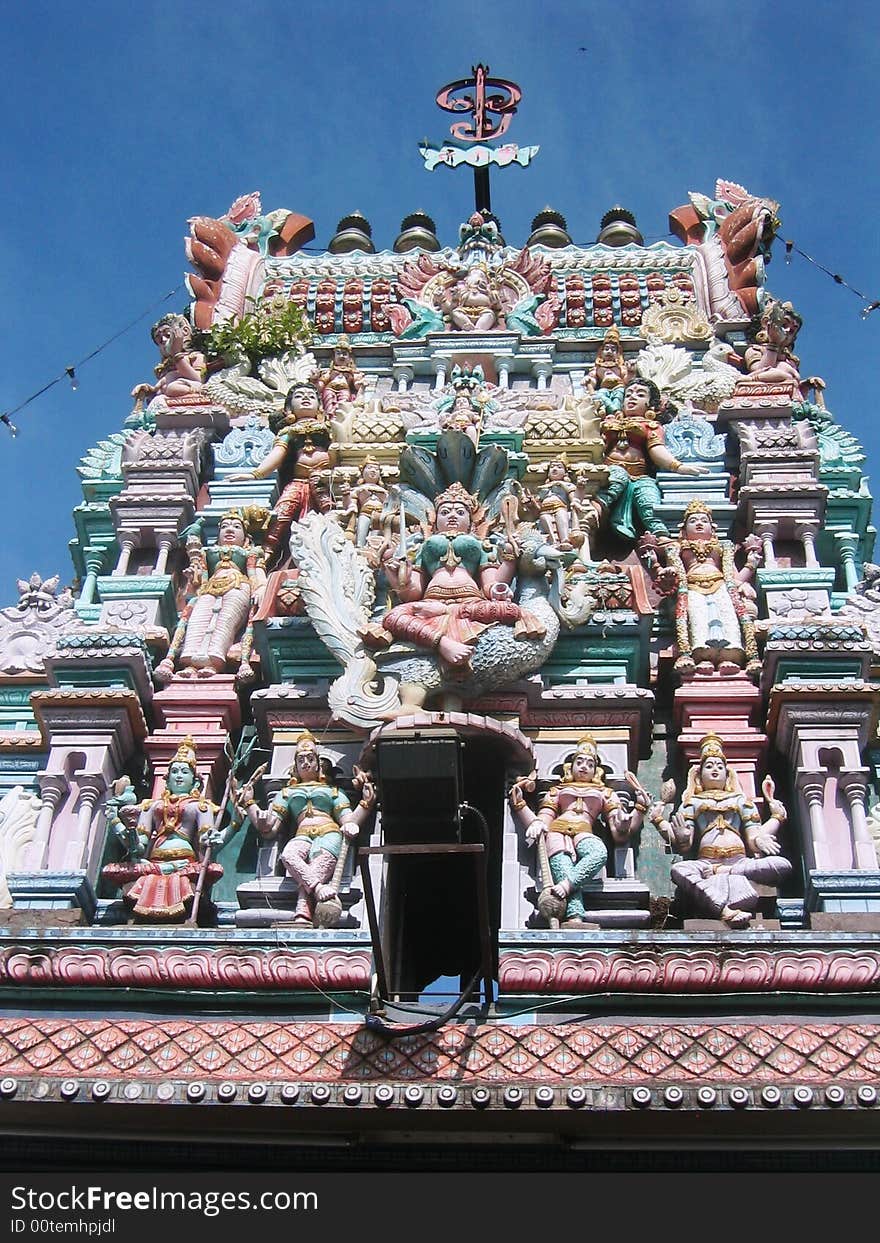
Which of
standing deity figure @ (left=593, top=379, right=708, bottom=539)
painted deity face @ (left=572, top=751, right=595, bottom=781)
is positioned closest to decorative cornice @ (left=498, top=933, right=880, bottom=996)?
painted deity face @ (left=572, top=751, right=595, bottom=781)

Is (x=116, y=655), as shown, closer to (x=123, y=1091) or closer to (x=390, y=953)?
(x=390, y=953)

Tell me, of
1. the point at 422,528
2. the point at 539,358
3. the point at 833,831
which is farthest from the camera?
the point at 539,358

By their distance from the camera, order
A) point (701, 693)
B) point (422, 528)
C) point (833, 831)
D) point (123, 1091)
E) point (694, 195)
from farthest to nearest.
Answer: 1. point (694, 195)
2. point (422, 528)
3. point (701, 693)
4. point (833, 831)
5. point (123, 1091)

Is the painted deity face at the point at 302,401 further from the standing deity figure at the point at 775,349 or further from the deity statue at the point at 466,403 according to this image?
the standing deity figure at the point at 775,349

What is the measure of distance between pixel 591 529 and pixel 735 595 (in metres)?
1.62

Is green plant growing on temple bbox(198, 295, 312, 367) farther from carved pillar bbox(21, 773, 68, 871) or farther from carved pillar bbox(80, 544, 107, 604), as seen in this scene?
carved pillar bbox(21, 773, 68, 871)

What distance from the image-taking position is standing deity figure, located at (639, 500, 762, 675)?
47.0 feet

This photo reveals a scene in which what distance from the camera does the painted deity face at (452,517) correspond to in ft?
49.5

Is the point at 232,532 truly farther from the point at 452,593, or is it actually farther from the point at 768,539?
the point at 768,539

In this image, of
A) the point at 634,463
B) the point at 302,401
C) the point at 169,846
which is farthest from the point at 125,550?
the point at 634,463

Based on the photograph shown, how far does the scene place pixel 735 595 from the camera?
48.8 ft

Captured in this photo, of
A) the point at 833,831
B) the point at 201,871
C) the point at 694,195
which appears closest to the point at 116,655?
the point at 201,871

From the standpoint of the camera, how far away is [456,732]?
11.6m

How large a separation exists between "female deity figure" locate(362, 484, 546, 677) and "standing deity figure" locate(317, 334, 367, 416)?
9.40ft
